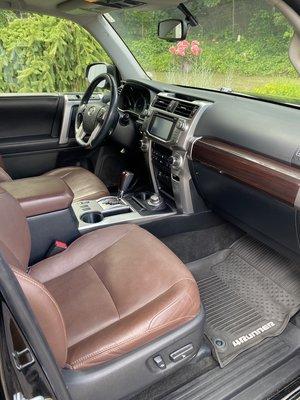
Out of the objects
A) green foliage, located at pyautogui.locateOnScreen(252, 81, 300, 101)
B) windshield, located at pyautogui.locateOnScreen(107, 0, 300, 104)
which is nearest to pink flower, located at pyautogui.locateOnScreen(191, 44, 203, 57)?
windshield, located at pyautogui.locateOnScreen(107, 0, 300, 104)

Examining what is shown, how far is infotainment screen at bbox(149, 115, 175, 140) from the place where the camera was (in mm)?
1758

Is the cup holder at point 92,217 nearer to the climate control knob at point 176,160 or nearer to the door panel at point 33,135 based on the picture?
the climate control knob at point 176,160

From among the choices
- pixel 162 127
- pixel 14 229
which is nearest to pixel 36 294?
pixel 14 229

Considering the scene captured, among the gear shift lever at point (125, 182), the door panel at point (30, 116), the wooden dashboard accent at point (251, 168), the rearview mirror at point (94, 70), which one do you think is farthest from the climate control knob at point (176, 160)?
the door panel at point (30, 116)

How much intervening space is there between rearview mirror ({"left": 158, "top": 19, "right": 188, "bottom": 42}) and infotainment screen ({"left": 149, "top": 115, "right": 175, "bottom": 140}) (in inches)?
17.1

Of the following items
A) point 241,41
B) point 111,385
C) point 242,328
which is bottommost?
point 242,328

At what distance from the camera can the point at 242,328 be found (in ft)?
4.91

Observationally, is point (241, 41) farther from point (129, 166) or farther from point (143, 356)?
point (143, 356)

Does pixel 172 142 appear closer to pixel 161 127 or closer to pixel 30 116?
pixel 161 127

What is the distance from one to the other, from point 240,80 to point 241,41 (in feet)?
0.60

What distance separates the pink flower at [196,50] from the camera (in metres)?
2.06

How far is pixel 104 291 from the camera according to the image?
3.91 ft

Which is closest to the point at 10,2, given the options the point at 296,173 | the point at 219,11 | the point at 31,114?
the point at 31,114

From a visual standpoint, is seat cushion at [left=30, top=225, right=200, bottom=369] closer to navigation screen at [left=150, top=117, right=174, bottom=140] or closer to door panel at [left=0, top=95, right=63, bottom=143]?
navigation screen at [left=150, top=117, right=174, bottom=140]
